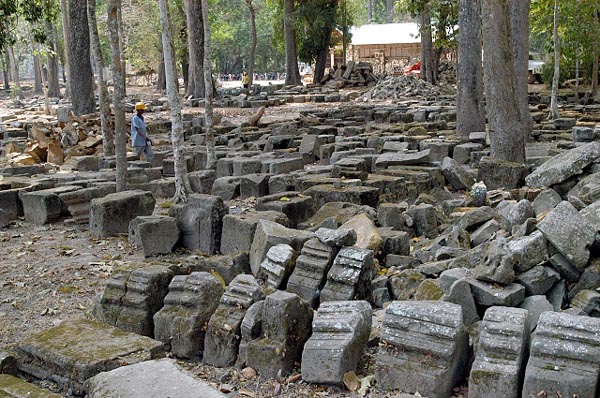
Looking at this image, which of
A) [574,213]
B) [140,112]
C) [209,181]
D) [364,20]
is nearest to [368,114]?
[140,112]

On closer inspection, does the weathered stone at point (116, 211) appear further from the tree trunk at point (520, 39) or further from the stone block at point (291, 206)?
the tree trunk at point (520, 39)

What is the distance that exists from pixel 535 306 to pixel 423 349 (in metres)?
1.05

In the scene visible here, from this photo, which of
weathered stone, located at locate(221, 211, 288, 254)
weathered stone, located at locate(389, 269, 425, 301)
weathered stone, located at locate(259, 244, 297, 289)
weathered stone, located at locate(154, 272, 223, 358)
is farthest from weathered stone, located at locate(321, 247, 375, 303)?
weathered stone, located at locate(221, 211, 288, 254)

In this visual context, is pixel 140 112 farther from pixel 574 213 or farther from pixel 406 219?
pixel 574 213

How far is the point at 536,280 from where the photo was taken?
17.4 feet

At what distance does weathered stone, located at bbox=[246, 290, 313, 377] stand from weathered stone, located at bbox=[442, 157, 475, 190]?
6.09 metres

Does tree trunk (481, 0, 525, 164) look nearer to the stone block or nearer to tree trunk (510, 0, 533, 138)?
tree trunk (510, 0, 533, 138)

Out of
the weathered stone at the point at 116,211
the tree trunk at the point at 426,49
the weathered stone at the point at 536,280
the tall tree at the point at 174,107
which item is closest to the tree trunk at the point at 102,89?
the tall tree at the point at 174,107

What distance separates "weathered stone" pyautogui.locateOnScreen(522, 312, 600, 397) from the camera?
404 centimetres

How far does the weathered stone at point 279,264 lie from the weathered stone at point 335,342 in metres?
1.29

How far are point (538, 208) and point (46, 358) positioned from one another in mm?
4692

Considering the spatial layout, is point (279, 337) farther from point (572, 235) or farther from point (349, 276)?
point (572, 235)

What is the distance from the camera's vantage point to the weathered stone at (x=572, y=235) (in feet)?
17.5

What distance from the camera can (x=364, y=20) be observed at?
74625 millimetres
